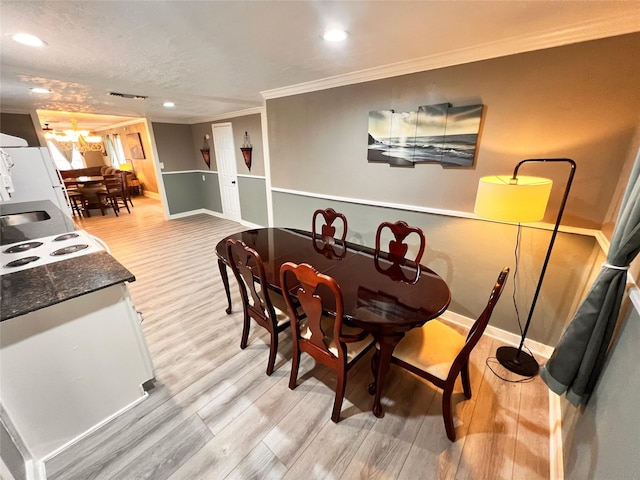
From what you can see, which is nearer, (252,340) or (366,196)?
(252,340)

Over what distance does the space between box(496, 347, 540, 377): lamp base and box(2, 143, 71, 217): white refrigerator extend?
574 centimetres

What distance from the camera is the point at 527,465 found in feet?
4.30

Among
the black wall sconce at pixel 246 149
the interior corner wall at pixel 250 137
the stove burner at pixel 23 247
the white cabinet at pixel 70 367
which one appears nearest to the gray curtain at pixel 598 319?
the white cabinet at pixel 70 367

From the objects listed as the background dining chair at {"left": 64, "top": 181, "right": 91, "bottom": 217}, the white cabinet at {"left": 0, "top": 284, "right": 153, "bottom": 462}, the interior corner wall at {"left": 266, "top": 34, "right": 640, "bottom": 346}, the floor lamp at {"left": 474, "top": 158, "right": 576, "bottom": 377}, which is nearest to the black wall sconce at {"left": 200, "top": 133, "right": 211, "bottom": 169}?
the background dining chair at {"left": 64, "top": 181, "right": 91, "bottom": 217}

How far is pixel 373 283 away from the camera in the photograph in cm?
161

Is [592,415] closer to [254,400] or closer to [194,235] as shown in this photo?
[254,400]

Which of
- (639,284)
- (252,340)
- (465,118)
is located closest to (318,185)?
(465,118)

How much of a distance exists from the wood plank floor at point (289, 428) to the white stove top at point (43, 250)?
91 centimetres

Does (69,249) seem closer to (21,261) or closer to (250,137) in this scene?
(21,261)

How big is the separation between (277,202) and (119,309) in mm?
2519

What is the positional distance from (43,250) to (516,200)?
310 centimetres

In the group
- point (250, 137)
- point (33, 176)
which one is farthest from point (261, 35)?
point (33, 176)

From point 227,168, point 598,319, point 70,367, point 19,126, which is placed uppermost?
point 19,126

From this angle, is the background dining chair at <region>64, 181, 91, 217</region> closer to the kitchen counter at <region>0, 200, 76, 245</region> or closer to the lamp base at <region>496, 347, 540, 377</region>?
the kitchen counter at <region>0, 200, 76, 245</region>
